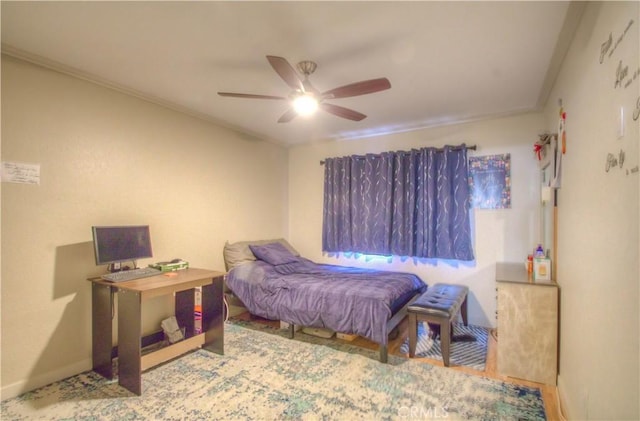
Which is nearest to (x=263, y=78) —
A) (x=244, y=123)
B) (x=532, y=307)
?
(x=244, y=123)

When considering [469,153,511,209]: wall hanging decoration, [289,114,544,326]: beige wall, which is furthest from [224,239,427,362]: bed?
[469,153,511,209]: wall hanging decoration

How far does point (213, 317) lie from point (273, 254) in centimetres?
115

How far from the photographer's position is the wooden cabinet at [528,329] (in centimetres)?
216

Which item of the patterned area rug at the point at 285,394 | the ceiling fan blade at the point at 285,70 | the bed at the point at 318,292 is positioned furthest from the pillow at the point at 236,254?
the ceiling fan blade at the point at 285,70

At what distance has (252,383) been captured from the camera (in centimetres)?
220

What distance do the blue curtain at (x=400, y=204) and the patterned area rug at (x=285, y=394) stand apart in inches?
59.5

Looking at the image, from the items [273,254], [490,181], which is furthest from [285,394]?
[490,181]

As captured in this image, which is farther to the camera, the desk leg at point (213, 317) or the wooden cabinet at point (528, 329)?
the desk leg at point (213, 317)

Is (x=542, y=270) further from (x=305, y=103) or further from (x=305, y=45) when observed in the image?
(x=305, y=45)

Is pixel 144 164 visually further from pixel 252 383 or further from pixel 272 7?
pixel 252 383

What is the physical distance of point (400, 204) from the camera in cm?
373

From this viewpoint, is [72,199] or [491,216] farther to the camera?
[491,216]

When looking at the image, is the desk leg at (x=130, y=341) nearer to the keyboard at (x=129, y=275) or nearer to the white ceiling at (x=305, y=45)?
the keyboard at (x=129, y=275)

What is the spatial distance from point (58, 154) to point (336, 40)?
2283 millimetres
